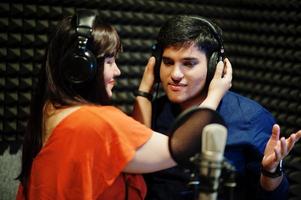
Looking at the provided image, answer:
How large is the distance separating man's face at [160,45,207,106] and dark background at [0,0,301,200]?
0.82 metres

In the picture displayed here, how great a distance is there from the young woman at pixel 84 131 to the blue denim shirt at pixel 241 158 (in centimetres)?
24

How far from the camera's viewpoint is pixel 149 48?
7.50ft

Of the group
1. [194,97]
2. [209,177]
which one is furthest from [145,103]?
[209,177]

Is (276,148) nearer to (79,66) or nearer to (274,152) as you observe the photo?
(274,152)

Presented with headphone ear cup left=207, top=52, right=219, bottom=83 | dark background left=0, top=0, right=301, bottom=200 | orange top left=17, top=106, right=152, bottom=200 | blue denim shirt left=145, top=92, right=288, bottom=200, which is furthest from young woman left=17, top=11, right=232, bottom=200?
dark background left=0, top=0, right=301, bottom=200

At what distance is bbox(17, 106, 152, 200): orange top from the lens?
1057 mm

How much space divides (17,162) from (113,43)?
3.72ft

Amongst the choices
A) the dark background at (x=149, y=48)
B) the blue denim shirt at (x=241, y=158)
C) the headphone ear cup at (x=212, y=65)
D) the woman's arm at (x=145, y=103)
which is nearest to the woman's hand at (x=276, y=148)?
the blue denim shirt at (x=241, y=158)

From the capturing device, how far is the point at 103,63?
1.16 m

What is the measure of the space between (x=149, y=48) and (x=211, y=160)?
5.50ft

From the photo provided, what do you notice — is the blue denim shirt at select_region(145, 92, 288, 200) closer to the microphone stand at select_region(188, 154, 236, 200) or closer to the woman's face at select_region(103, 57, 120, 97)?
the woman's face at select_region(103, 57, 120, 97)

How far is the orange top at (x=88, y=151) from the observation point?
1.06 metres

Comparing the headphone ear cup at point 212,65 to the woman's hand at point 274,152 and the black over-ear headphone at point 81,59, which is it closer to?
the woman's hand at point 274,152

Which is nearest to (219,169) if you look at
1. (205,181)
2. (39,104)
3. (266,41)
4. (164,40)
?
(205,181)
